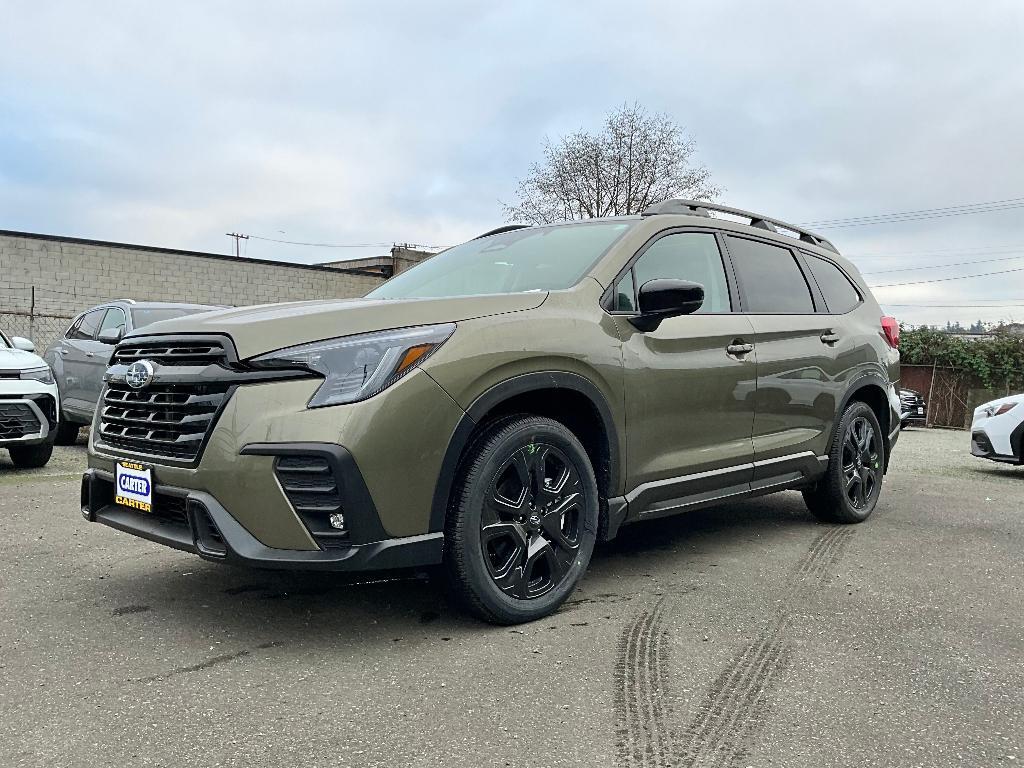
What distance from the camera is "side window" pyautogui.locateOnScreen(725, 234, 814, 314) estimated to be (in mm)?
4648

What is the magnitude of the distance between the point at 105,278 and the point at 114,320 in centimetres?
1272

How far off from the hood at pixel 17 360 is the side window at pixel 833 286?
6.09 metres

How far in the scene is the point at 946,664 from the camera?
9.82 ft

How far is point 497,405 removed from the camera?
3.24 metres

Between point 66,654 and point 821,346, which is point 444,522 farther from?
point 821,346

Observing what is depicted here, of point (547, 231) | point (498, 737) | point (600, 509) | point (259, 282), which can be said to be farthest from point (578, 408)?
point (259, 282)

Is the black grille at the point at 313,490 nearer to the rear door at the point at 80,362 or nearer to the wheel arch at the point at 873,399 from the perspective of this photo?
the wheel arch at the point at 873,399

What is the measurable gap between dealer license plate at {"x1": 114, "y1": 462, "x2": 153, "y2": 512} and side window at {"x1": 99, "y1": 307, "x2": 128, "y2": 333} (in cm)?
609

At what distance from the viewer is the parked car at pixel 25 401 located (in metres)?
6.87

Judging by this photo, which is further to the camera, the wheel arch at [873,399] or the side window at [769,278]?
the wheel arch at [873,399]

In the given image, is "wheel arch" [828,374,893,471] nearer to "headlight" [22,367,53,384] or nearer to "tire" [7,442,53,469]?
"headlight" [22,367,53,384]

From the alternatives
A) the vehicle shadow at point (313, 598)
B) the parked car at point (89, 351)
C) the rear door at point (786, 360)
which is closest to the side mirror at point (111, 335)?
the parked car at point (89, 351)

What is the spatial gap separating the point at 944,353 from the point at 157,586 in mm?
22826

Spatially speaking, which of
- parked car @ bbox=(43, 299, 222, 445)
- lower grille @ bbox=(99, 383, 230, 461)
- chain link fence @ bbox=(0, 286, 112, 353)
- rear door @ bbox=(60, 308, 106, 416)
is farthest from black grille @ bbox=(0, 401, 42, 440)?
chain link fence @ bbox=(0, 286, 112, 353)
